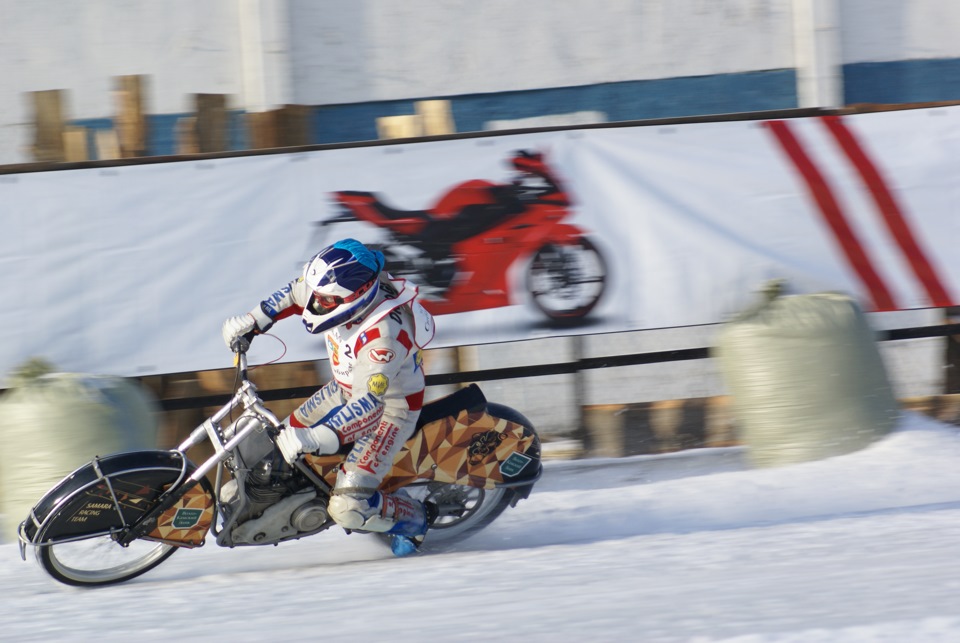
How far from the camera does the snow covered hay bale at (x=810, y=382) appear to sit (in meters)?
6.81

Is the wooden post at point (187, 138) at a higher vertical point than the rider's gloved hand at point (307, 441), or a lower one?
higher

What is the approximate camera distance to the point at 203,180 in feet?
23.3

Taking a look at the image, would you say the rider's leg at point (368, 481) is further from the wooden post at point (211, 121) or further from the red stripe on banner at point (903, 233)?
the red stripe on banner at point (903, 233)

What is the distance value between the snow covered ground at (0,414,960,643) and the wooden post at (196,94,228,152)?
123 inches

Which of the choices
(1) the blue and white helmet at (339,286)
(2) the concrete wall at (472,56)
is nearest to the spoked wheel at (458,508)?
(1) the blue and white helmet at (339,286)

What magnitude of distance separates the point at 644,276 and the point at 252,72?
516cm

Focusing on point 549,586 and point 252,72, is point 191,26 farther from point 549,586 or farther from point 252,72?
point 549,586

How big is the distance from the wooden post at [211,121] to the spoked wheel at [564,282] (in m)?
2.47

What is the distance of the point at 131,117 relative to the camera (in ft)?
25.5

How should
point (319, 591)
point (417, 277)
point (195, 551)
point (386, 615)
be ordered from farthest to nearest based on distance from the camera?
1. point (417, 277)
2. point (195, 551)
3. point (319, 591)
4. point (386, 615)

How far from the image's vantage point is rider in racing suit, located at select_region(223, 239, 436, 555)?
506 centimetres

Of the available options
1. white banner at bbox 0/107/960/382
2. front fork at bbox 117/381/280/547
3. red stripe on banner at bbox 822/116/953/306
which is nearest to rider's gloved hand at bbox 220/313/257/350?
front fork at bbox 117/381/280/547

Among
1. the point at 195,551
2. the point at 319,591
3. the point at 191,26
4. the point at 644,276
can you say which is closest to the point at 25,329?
the point at 195,551

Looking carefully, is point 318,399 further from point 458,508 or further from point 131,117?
point 131,117
